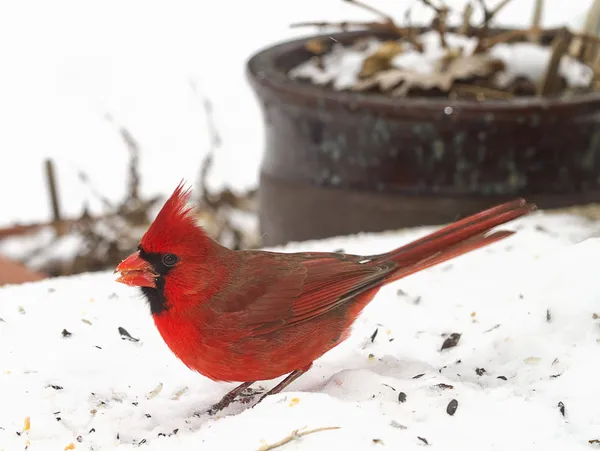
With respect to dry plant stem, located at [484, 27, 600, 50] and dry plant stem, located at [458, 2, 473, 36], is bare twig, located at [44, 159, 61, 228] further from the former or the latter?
dry plant stem, located at [484, 27, 600, 50]

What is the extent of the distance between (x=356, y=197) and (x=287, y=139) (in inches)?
13.4

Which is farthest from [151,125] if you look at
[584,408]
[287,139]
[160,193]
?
[584,408]

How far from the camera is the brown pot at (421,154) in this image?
2.73 meters

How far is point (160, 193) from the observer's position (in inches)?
159

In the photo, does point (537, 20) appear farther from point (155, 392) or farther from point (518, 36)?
point (155, 392)

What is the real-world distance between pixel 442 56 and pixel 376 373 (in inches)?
61.6

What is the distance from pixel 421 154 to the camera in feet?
9.18

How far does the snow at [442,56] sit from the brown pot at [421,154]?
0.28 m

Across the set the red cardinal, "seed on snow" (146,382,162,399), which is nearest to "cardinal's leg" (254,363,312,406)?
Answer: the red cardinal

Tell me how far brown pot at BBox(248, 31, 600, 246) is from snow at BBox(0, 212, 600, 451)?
304 millimetres

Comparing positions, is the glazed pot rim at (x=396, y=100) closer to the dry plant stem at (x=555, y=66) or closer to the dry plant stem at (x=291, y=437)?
the dry plant stem at (x=555, y=66)

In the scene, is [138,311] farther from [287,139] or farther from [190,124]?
[190,124]

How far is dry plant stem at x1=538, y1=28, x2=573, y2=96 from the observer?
9.48ft

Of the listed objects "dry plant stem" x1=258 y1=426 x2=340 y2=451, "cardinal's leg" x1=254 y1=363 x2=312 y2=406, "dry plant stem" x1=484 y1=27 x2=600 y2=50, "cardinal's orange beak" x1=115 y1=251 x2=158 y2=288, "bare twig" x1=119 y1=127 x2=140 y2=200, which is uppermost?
"dry plant stem" x1=484 y1=27 x2=600 y2=50
